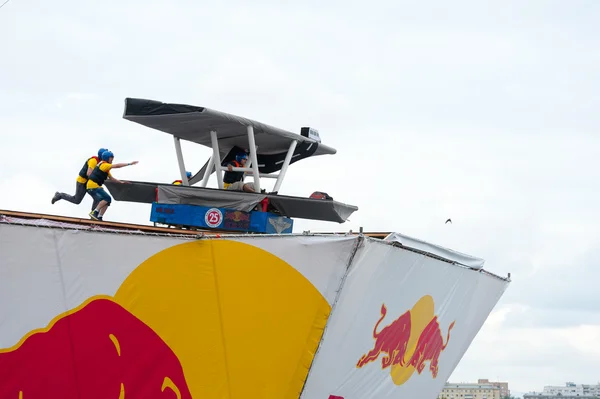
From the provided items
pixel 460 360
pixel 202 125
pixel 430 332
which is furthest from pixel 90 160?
pixel 460 360

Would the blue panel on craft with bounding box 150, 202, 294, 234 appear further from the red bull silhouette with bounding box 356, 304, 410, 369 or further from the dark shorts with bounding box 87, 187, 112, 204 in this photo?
the red bull silhouette with bounding box 356, 304, 410, 369

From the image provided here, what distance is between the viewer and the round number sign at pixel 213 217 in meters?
17.1

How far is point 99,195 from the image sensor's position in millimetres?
18125

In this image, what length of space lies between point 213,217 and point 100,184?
2.67 m

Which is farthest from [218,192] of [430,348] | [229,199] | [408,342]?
[430,348]

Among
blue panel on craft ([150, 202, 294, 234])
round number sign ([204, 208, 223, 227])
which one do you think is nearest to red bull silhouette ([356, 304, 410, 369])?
blue panel on craft ([150, 202, 294, 234])

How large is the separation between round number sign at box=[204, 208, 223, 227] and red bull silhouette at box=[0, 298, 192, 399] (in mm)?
3918

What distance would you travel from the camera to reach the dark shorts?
18.1 m

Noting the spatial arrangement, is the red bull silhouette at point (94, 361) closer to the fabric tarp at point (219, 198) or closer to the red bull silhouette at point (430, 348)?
the fabric tarp at point (219, 198)

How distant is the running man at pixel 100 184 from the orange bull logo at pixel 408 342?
6054mm

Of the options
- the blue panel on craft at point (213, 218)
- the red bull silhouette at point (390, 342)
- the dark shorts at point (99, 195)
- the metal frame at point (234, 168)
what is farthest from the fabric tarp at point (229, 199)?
the red bull silhouette at point (390, 342)

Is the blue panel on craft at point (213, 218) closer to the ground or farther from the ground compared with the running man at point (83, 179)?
closer to the ground

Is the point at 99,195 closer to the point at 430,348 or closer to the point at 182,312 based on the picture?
the point at 182,312

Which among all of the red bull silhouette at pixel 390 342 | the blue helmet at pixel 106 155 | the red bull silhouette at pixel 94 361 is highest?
the blue helmet at pixel 106 155
